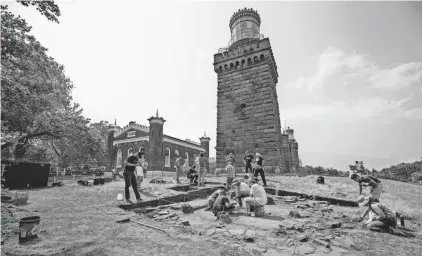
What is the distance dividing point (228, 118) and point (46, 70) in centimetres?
1357

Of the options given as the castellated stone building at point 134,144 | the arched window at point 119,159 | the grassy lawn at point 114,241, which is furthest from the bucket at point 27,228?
the arched window at point 119,159

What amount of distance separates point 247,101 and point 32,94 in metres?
15.7

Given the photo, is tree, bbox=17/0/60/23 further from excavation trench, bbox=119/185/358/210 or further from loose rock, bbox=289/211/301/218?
loose rock, bbox=289/211/301/218

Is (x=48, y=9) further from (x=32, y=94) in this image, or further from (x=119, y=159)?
(x=119, y=159)

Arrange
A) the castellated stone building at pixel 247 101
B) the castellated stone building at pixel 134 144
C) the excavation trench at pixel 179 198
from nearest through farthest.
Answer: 1. the excavation trench at pixel 179 198
2. the castellated stone building at pixel 247 101
3. the castellated stone building at pixel 134 144

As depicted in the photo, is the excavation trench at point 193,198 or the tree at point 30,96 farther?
the tree at point 30,96

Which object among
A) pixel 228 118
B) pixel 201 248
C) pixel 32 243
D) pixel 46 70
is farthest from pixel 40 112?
pixel 201 248

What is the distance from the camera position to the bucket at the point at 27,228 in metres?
3.82

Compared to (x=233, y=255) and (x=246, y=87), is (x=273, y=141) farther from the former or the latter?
(x=233, y=255)

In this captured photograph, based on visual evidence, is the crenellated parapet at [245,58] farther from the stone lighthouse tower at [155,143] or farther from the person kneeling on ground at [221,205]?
the person kneeling on ground at [221,205]

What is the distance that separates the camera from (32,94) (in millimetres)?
13148

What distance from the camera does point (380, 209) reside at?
564 centimetres

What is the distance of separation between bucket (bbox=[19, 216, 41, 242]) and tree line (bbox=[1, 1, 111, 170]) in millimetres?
5527

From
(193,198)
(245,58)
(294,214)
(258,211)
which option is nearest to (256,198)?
(258,211)
